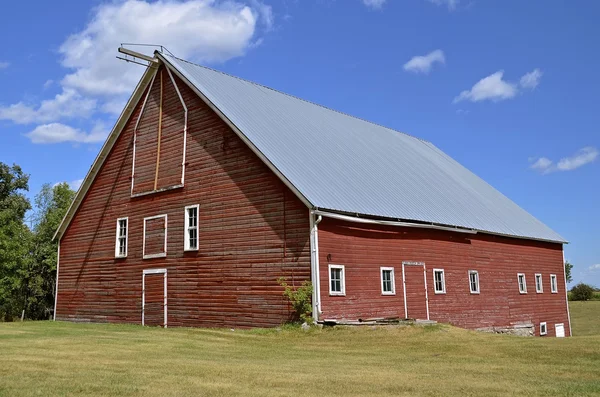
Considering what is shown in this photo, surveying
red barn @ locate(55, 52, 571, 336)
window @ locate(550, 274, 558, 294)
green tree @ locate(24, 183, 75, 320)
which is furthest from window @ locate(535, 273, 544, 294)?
green tree @ locate(24, 183, 75, 320)

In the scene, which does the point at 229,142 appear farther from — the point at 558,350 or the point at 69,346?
the point at 558,350

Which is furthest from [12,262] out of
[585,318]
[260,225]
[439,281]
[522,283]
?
[585,318]

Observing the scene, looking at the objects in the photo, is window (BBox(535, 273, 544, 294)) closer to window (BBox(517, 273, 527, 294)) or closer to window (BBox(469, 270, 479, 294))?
window (BBox(517, 273, 527, 294))

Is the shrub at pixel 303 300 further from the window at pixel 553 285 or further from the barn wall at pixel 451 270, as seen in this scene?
the window at pixel 553 285

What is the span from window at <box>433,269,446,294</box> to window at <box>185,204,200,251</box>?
9.99m

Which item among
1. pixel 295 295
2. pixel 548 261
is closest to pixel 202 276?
pixel 295 295

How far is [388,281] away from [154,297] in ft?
30.7

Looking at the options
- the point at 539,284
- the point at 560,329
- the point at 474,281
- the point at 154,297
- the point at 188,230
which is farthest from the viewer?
the point at 560,329

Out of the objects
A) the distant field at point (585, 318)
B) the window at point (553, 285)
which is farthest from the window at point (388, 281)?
the distant field at point (585, 318)

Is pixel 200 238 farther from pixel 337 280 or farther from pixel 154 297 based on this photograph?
pixel 337 280

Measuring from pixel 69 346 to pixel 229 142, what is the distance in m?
9.96

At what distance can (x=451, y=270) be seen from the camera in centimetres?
2645

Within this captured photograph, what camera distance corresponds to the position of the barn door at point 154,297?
78.5 ft

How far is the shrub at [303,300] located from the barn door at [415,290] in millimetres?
5325
